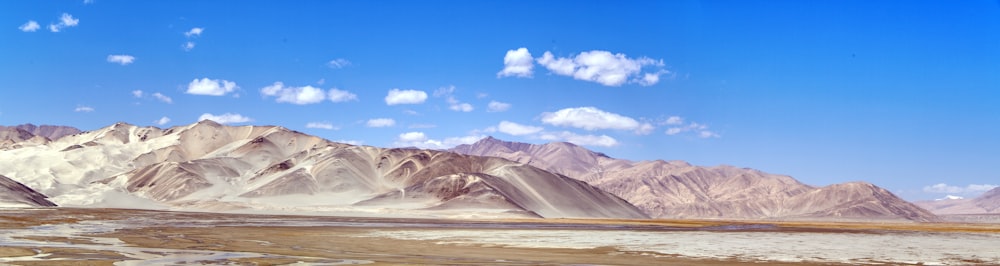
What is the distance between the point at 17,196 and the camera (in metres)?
126

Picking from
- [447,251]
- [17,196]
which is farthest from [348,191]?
[447,251]

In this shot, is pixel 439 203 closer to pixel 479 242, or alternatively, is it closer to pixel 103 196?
pixel 103 196

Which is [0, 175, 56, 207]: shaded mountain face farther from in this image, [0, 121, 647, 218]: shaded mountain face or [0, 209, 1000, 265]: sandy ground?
[0, 209, 1000, 265]: sandy ground

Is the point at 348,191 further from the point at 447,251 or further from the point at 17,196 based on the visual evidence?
the point at 447,251

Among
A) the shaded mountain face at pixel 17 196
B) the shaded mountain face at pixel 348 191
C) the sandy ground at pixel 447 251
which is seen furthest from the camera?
the shaded mountain face at pixel 348 191

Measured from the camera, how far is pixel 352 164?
654 ft

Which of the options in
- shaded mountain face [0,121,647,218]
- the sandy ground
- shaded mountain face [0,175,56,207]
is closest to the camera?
the sandy ground

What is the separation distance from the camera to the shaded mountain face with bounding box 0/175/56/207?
121838 millimetres

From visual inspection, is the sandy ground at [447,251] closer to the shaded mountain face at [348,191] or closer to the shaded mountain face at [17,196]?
the shaded mountain face at [17,196]

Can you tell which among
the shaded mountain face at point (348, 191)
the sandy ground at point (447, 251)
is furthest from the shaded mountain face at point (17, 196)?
the sandy ground at point (447, 251)

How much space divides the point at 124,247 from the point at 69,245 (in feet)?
7.50

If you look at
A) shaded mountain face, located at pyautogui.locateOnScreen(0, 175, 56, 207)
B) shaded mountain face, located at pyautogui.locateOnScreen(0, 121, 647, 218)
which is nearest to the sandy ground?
shaded mountain face, located at pyautogui.locateOnScreen(0, 175, 56, 207)

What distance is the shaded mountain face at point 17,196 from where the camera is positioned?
12184 centimetres

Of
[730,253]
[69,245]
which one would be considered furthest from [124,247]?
[730,253]
